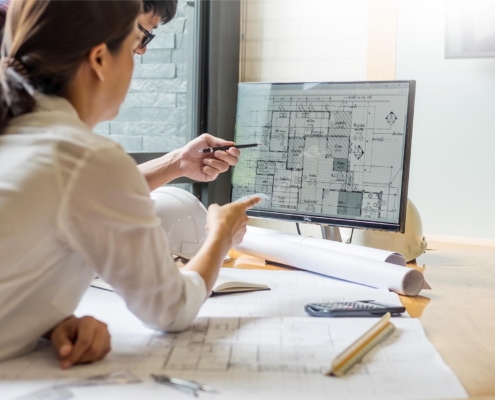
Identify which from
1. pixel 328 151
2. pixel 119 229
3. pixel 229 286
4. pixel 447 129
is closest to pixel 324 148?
pixel 328 151

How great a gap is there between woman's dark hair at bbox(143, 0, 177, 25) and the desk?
564mm

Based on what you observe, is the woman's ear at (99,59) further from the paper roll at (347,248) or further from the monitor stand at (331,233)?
the monitor stand at (331,233)

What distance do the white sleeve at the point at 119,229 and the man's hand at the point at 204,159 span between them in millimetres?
687

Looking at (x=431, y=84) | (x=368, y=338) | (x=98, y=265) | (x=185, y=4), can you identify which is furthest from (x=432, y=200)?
(x=98, y=265)

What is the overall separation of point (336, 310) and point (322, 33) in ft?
4.28

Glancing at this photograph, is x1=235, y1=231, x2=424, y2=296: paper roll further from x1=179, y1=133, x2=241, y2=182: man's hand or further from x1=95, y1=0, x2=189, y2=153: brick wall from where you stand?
x1=95, y1=0, x2=189, y2=153: brick wall

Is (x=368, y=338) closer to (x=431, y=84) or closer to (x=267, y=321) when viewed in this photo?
(x=267, y=321)

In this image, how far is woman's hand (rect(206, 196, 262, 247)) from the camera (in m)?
1.07

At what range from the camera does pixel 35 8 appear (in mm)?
831

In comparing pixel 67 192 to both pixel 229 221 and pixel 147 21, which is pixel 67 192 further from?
pixel 147 21

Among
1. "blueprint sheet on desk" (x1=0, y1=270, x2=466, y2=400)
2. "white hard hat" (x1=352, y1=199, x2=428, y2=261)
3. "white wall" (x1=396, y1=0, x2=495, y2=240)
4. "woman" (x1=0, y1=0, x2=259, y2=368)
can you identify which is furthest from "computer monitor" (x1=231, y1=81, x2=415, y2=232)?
"woman" (x1=0, y1=0, x2=259, y2=368)

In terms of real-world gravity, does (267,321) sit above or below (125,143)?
below

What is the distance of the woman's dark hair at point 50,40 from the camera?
2.70ft

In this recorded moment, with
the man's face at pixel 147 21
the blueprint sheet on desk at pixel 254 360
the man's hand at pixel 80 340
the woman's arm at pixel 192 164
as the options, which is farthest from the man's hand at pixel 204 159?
the man's hand at pixel 80 340
